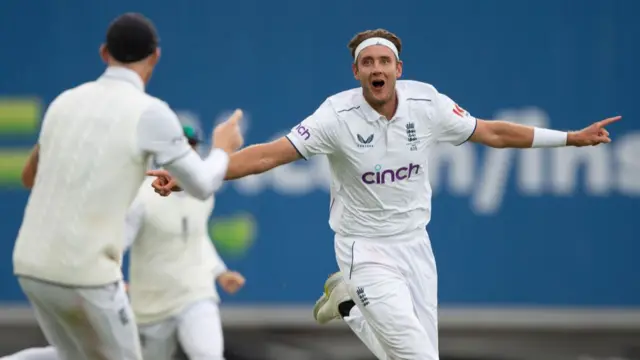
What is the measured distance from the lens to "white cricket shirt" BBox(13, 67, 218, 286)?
6.00 meters

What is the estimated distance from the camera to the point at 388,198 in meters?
7.78

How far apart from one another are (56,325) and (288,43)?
6.30 meters

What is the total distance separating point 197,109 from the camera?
482 inches

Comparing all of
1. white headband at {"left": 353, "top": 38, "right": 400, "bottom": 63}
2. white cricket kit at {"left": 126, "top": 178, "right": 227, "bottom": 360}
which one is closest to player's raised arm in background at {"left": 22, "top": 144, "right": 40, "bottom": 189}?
white headband at {"left": 353, "top": 38, "right": 400, "bottom": 63}

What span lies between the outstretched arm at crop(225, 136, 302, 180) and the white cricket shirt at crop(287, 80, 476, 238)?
0.06m

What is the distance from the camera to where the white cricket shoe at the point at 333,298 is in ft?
26.9

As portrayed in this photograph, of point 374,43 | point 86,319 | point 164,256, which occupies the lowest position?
point 164,256

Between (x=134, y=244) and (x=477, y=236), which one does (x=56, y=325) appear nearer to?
(x=134, y=244)

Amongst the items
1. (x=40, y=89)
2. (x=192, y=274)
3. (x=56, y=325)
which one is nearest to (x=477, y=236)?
(x=192, y=274)

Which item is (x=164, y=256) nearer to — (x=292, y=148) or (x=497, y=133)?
(x=292, y=148)

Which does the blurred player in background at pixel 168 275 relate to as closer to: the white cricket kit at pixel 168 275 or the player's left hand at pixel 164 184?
the white cricket kit at pixel 168 275

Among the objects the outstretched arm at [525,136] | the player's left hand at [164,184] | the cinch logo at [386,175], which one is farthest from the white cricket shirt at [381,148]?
the player's left hand at [164,184]

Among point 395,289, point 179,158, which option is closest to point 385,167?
point 395,289

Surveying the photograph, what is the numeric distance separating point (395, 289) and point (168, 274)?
280cm
